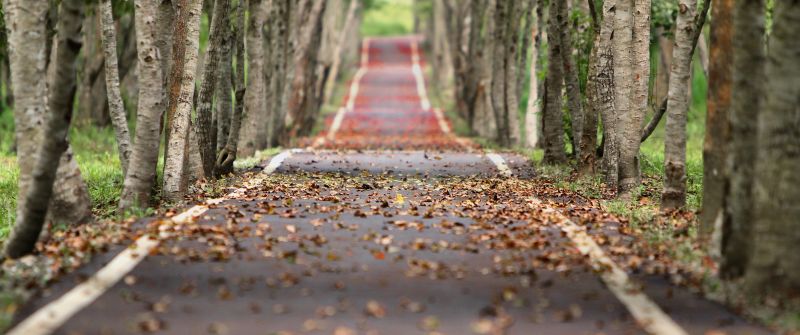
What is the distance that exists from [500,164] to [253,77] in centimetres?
560

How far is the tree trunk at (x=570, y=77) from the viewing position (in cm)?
2006

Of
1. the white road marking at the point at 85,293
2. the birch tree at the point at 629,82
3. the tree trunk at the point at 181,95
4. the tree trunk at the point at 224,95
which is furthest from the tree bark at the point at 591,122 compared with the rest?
the white road marking at the point at 85,293

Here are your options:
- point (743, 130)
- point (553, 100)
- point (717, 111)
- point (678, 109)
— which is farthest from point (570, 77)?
point (743, 130)

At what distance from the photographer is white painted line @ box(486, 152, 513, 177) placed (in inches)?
822

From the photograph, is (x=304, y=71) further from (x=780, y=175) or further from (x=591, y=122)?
(x=780, y=175)

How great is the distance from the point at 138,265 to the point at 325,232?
8.46 ft

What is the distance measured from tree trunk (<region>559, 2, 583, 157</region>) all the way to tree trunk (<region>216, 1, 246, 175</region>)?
5279mm

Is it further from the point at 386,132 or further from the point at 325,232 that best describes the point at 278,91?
the point at 325,232

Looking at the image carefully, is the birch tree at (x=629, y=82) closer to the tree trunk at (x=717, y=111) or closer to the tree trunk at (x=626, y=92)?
the tree trunk at (x=626, y=92)

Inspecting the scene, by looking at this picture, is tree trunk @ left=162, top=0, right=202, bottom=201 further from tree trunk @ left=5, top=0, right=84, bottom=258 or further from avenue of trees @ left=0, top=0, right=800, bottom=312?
tree trunk @ left=5, top=0, right=84, bottom=258

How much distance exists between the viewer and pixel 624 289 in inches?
379

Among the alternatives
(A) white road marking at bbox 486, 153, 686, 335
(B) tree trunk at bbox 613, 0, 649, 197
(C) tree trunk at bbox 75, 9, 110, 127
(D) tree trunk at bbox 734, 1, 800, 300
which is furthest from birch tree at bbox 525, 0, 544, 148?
(D) tree trunk at bbox 734, 1, 800, 300

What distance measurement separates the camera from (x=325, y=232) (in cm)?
1248

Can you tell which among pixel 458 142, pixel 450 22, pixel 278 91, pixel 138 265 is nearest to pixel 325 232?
pixel 138 265
